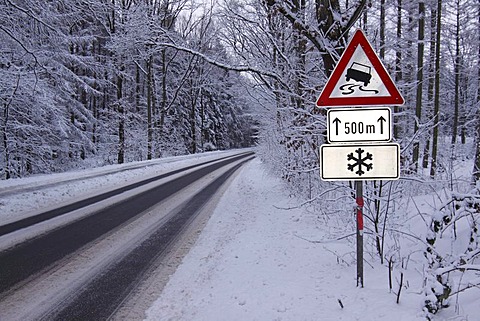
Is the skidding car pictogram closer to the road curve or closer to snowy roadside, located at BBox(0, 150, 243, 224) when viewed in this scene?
the road curve

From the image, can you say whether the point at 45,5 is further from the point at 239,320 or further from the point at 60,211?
the point at 239,320

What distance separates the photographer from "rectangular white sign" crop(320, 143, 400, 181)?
309 centimetres

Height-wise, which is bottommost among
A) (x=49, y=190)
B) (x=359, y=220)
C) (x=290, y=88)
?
(x=49, y=190)

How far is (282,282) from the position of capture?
3.97 meters

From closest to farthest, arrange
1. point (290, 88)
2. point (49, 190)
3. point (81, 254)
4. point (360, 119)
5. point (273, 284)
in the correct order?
1. point (360, 119)
2. point (273, 284)
3. point (81, 254)
4. point (290, 88)
5. point (49, 190)

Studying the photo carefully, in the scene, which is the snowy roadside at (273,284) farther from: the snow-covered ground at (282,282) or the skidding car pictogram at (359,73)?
the skidding car pictogram at (359,73)

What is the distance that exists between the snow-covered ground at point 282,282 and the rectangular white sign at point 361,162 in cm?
120

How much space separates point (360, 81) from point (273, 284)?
2.50 metres

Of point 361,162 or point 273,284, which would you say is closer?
point 361,162

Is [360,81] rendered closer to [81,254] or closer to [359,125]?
[359,125]

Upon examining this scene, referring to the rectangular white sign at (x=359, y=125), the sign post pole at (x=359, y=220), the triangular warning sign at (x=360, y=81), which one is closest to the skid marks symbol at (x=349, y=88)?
the triangular warning sign at (x=360, y=81)

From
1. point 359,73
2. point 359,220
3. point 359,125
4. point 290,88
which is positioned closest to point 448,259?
point 359,220

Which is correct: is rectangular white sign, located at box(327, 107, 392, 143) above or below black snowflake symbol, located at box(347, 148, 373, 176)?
above

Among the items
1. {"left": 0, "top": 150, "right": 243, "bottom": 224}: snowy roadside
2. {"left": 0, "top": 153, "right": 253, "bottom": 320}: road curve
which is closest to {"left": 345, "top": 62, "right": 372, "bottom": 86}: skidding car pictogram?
{"left": 0, "top": 153, "right": 253, "bottom": 320}: road curve
